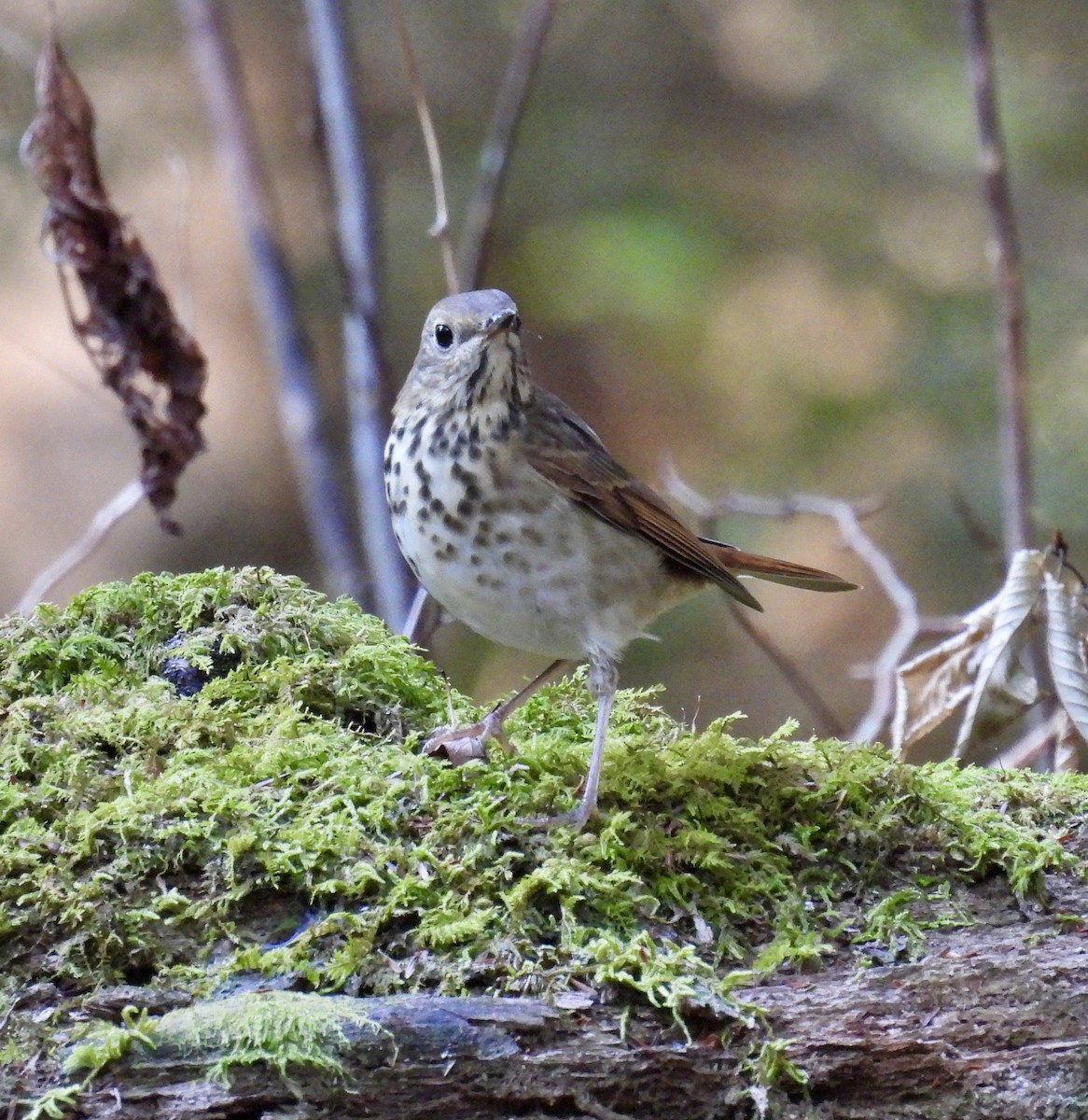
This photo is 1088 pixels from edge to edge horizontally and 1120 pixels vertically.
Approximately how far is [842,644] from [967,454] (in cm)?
193

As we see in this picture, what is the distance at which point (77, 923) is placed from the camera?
7.41 feet

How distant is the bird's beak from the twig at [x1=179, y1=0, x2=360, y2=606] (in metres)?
2.03

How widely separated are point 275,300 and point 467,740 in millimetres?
2811

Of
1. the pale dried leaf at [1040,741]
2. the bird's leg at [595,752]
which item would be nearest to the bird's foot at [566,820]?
the bird's leg at [595,752]

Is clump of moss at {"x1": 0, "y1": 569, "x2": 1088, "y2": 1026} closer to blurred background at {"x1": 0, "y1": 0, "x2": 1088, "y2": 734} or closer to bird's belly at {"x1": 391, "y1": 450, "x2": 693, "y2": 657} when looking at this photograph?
bird's belly at {"x1": 391, "y1": 450, "x2": 693, "y2": 657}

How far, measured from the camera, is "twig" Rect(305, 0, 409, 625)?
468 cm

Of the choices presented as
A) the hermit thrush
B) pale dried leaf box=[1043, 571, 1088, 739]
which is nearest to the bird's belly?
the hermit thrush

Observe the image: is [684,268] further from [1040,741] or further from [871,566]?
[1040,741]

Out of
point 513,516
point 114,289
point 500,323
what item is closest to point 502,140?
point 114,289

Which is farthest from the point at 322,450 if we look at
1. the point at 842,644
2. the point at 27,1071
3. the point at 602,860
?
the point at 842,644

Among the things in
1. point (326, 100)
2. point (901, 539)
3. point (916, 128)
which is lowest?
point (901, 539)

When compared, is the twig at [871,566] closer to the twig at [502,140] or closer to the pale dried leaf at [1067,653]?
the pale dried leaf at [1067,653]

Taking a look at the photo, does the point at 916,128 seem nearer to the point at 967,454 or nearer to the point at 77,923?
the point at 967,454

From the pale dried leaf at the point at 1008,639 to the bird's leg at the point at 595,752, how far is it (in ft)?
2.72
